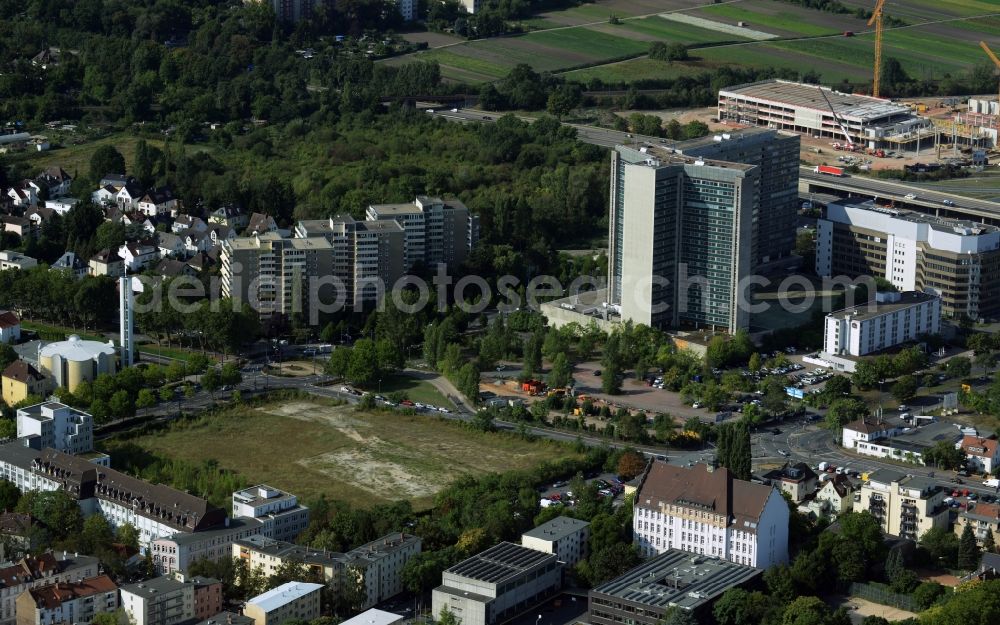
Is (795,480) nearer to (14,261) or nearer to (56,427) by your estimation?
(56,427)

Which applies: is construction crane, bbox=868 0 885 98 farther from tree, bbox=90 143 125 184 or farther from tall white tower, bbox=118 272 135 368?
tall white tower, bbox=118 272 135 368

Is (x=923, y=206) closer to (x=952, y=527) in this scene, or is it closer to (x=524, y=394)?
(x=524, y=394)

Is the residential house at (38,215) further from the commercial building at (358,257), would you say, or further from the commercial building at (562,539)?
the commercial building at (562,539)

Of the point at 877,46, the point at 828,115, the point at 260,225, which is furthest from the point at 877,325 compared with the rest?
the point at 877,46

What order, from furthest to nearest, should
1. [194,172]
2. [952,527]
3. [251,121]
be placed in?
1. [251,121]
2. [194,172]
3. [952,527]

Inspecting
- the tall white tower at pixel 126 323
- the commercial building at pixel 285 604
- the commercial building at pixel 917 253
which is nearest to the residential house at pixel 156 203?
the tall white tower at pixel 126 323

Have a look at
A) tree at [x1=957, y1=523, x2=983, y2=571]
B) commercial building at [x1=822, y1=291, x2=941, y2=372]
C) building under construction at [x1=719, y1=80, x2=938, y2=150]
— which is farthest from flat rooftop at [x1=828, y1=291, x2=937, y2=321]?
building under construction at [x1=719, y1=80, x2=938, y2=150]

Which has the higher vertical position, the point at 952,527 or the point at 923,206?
the point at 923,206

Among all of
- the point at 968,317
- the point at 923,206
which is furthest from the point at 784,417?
the point at 923,206
